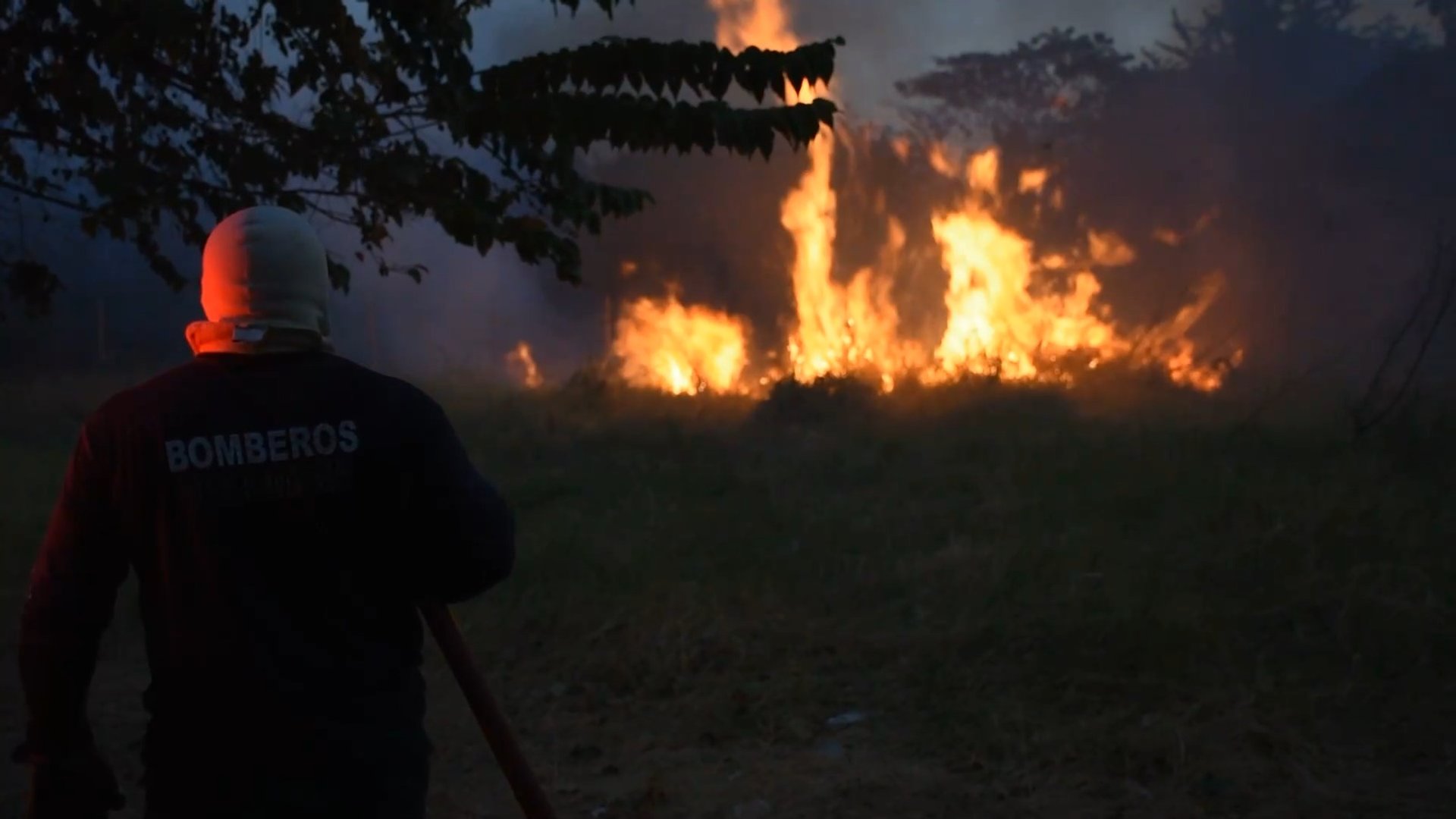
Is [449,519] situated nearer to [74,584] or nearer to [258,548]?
[258,548]

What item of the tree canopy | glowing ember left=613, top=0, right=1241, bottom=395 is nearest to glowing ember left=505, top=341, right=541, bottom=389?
glowing ember left=613, top=0, right=1241, bottom=395

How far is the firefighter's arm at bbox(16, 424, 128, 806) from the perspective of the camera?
6.50 ft

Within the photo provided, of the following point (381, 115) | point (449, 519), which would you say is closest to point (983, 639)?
point (381, 115)

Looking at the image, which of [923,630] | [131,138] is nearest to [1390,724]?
[923,630]

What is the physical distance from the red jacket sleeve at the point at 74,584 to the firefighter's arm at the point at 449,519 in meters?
0.45

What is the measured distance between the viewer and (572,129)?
14.7ft

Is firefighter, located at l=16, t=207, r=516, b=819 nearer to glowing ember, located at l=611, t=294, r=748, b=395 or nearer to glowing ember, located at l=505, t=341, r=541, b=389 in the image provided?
glowing ember, located at l=611, t=294, r=748, b=395

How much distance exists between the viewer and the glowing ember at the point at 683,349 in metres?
19.7

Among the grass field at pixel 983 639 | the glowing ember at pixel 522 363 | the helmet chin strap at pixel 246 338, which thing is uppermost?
the glowing ember at pixel 522 363

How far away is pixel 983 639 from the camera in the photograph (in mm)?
6285

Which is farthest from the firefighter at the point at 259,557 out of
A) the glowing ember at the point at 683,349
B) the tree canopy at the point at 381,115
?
the glowing ember at the point at 683,349

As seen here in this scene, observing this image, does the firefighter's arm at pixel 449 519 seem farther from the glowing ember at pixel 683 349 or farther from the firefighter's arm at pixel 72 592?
the glowing ember at pixel 683 349

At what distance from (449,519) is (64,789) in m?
0.76

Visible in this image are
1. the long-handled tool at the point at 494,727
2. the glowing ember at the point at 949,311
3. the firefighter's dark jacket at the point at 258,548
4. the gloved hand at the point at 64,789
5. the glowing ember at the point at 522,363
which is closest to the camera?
the firefighter's dark jacket at the point at 258,548
